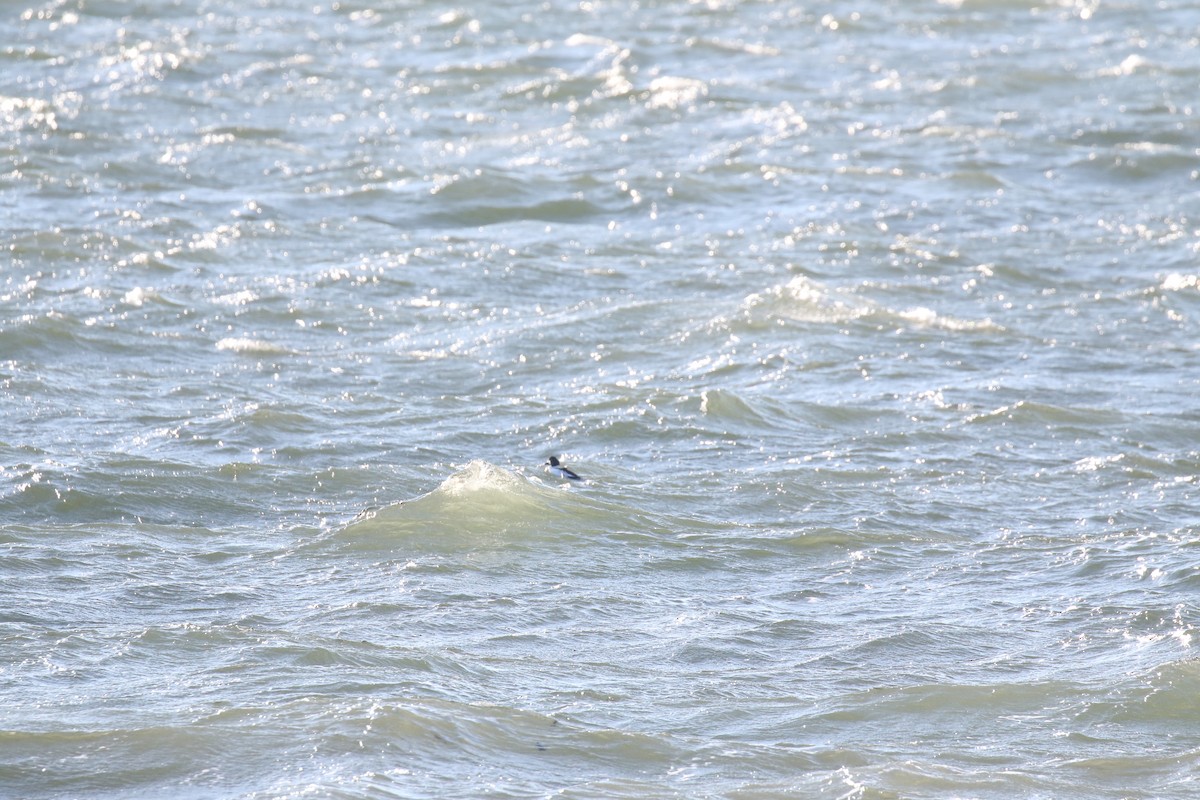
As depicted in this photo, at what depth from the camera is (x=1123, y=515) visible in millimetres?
8180

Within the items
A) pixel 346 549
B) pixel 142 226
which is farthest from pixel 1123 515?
pixel 142 226

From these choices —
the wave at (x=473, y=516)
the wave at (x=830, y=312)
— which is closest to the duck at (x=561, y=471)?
the wave at (x=473, y=516)

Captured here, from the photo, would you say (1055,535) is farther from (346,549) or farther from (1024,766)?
(346,549)

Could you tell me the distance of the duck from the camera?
8352 mm

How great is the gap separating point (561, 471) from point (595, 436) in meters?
0.86

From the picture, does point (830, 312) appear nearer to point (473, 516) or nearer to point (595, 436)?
point (595, 436)

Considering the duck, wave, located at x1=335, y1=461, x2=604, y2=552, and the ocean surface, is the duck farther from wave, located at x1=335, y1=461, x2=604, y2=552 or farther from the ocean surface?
wave, located at x1=335, y1=461, x2=604, y2=552

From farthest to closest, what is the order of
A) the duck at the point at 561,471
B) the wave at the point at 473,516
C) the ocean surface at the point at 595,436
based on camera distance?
1. the duck at the point at 561,471
2. the wave at the point at 473,516
3. the ocean surface at the point at 595,436

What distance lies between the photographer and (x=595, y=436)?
922 cm

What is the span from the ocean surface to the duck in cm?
6

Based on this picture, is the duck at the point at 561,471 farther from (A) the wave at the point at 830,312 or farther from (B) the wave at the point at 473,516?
(A) the wave at the point at 830,312

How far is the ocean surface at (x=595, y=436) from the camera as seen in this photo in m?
5.79

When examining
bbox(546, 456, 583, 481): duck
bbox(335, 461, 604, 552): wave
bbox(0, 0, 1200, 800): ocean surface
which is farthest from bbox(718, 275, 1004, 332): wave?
bbox(335, 461, 604, 552): wave

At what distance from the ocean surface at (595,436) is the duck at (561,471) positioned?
0.19 ft
